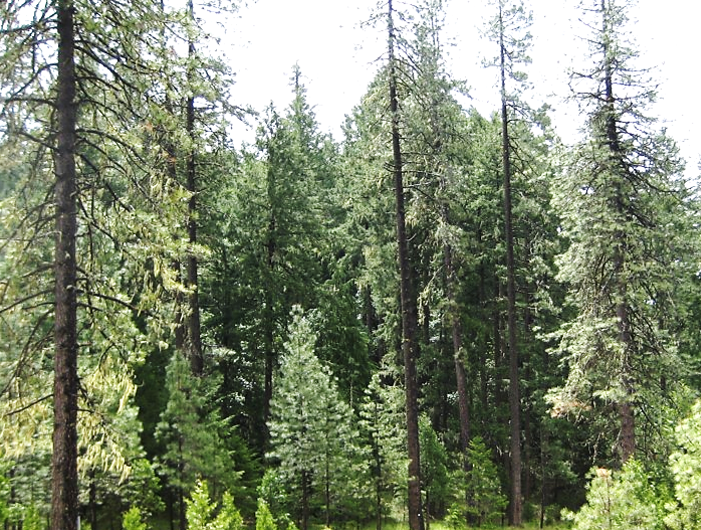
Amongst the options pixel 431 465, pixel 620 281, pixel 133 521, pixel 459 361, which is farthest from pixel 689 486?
pixel 459 361

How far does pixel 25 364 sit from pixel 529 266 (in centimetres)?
2124

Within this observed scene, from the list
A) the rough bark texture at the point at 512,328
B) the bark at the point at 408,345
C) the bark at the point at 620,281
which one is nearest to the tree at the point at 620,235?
the bark at the point at 620,281

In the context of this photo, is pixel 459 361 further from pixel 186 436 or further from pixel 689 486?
pixel 689 486

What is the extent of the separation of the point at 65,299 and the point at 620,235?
12506 millimetres

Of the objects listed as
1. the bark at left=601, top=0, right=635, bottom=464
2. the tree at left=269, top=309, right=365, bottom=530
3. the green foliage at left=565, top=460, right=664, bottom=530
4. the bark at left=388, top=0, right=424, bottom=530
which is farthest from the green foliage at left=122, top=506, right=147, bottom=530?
the bark at left=601, top=0, right=635, bottom=464

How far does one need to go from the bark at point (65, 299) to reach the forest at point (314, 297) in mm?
28

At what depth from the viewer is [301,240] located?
25.4 metres

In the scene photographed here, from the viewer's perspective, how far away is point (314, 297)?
83.8ft

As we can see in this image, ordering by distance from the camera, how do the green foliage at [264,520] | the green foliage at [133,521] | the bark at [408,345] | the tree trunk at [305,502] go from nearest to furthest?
the green foliage at [264,520], the green foliage at [133,521], the bark at [408,345], the tree trunk at [305,502]

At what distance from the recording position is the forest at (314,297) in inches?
306

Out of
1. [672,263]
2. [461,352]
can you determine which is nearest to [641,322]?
[672,263]

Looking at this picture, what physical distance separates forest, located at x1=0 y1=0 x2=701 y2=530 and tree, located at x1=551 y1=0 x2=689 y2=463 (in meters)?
Answer: 0.07

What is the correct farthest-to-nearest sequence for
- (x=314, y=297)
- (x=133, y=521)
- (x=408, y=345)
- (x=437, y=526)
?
1. (x=314, y=297)
2. (x=437, y=526)
3. (x=408, y=345)
4. (x=133, y=521)

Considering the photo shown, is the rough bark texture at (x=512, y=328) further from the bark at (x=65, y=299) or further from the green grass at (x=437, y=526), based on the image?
the bark at (x=65, y=299)
